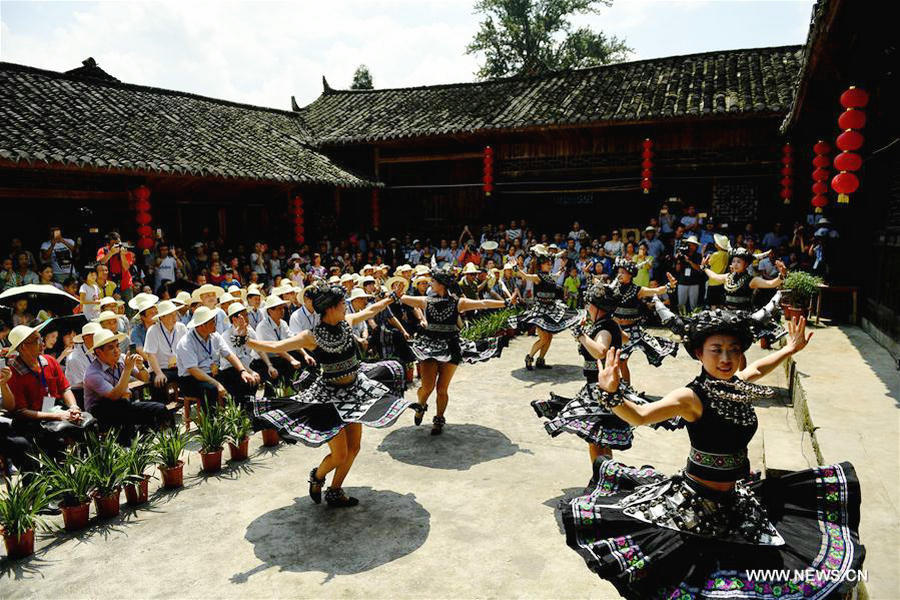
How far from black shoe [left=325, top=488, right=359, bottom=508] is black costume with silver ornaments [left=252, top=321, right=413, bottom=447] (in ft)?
2.36

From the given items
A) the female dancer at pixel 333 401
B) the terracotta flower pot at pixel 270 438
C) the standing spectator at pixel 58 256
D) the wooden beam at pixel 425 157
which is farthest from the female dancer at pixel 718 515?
the wooden beam at pixel 425 157

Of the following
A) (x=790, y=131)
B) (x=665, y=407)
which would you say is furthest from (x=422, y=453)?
(x=790, y=131)

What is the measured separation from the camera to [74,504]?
17.6 feet

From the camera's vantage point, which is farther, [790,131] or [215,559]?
[790,131]

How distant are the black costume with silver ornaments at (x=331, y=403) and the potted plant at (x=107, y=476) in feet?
4.42

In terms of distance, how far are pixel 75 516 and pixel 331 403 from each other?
2347mm

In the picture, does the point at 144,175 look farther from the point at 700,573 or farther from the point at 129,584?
the point at 700,573

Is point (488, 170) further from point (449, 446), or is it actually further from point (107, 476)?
point (107, 476)

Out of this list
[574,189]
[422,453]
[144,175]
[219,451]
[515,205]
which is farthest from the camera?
[515,205]

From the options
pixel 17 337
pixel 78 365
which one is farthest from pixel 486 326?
pixel 17 337

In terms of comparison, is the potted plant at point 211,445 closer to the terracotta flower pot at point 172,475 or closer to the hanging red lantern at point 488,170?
the terracotta flower pot at point 172,475

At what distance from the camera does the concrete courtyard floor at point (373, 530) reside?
178 inches

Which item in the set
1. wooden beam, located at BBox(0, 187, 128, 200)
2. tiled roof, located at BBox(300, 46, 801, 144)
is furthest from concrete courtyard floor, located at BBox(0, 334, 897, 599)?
tiled roof, located at BBox(300, 46, 801, 144)

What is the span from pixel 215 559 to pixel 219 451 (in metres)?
1.84
